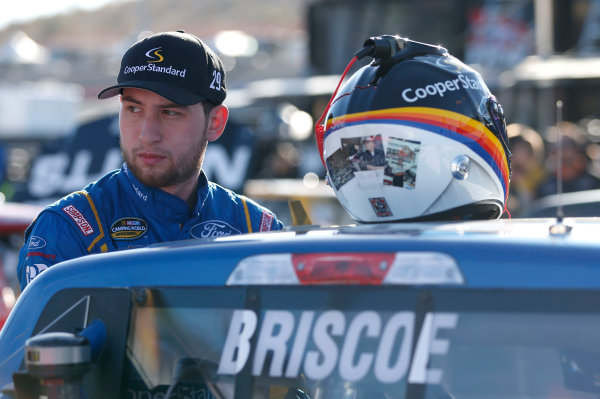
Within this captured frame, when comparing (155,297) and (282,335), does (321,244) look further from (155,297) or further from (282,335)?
(155,297)

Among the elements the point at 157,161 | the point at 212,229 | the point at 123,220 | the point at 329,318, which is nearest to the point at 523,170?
the point at 212,229

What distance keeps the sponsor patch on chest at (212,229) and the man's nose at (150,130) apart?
0.30 metres

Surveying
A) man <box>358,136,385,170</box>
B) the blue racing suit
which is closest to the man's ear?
the blue racing suit

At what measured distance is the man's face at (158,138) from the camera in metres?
3.21

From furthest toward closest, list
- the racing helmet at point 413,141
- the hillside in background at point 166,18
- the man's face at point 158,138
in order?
the hillside in background at point 166,18, the man's face at point 158,138, the racing helmet at point 413,141

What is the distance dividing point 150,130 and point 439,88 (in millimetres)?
910

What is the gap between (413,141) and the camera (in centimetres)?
278

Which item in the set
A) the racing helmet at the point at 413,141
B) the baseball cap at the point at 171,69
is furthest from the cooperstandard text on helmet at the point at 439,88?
the baseball cap at the point at 171,69

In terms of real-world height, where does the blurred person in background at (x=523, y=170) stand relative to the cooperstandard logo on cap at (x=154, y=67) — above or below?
below

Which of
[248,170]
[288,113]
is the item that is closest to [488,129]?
[248,170]

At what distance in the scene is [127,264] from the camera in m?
2.10

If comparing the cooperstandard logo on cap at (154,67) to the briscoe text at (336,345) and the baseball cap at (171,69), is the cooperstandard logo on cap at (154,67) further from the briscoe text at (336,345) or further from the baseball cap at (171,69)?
→ the briscoe text at (336,345)

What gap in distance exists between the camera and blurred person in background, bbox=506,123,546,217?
7.93 m

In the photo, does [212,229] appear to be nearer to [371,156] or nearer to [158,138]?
[158,138]
